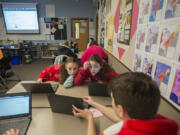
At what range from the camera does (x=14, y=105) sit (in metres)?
0.86

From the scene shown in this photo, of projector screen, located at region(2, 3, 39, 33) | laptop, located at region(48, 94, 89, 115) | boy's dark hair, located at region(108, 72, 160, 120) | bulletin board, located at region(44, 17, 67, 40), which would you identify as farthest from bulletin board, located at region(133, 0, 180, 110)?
projector screen, located at region(2, 3, 39, 33)

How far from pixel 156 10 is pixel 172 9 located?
180mm

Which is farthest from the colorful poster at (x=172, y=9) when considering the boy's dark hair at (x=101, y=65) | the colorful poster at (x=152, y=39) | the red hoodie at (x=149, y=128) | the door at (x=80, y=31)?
the door at (x=80, y=31)

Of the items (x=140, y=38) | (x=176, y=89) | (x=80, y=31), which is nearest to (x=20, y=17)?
(x=80, y=31)

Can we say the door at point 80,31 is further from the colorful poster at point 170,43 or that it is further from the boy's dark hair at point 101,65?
the colorful poster at point 170,43

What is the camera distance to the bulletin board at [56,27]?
611cm

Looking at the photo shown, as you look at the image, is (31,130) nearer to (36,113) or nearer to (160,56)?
(36,113)

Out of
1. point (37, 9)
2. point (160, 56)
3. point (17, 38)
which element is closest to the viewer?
point (160, 56)

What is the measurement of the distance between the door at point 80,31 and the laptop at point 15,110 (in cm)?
586

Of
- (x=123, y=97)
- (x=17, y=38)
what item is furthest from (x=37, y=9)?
(x=123, y=97)

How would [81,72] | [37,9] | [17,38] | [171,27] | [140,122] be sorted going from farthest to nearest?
[17,38] → [37,9] → [81,72] → [171,27] → [140,122]

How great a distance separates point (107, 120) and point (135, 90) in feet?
1.55

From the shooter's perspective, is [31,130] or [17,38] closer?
[31,130]

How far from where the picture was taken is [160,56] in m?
0.84
